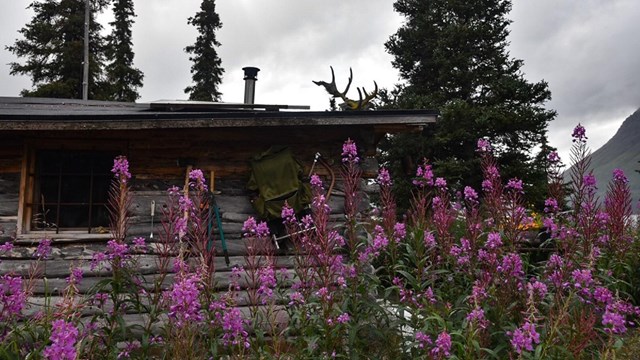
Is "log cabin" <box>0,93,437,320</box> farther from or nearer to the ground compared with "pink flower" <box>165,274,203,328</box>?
farther from the ground

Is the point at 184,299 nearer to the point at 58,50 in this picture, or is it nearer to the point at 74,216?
the point at 74,216

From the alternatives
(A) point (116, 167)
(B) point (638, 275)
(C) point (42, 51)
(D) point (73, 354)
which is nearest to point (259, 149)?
(A) point (116, 167)

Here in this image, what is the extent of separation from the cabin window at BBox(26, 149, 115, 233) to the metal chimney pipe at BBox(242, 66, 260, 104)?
4.19 m

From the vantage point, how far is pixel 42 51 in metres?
22.5

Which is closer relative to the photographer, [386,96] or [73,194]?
[73,194]

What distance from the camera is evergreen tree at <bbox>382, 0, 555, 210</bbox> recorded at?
16.9 meters

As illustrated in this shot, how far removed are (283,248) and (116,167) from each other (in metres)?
3.05

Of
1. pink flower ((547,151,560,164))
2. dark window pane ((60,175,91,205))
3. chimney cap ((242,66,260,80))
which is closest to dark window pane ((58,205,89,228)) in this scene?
dark window pane ((60,175,91,205))

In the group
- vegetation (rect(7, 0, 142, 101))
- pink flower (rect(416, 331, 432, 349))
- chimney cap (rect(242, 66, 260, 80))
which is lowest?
pink flower (rect(416, 331, 432, 349))

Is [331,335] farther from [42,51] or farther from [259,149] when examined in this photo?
[42,51]

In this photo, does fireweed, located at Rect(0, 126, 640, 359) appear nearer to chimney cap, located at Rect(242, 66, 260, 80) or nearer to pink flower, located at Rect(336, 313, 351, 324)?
pink flower, located at Rect(336, 313, 351, 324)

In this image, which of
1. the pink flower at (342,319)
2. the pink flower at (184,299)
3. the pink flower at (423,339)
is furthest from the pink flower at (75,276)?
the pink flower at (423,339)

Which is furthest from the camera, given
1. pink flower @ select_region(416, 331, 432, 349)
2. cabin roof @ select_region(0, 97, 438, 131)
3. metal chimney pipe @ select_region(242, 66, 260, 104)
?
metal chimney pipe @ select_region(242, 66, 260, 104)

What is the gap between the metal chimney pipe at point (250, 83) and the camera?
988cm
